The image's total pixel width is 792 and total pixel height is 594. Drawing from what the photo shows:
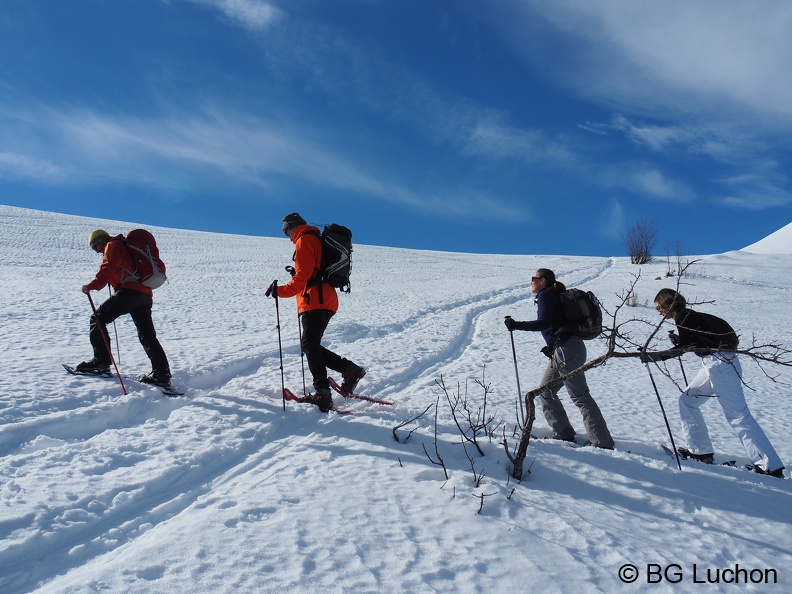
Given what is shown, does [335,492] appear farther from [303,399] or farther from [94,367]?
[94,367]

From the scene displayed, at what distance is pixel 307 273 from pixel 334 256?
0.34 meters

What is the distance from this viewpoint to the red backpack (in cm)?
541

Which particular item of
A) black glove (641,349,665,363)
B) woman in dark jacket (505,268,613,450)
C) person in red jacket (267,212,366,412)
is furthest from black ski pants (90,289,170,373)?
black glove (641,349,665,363)

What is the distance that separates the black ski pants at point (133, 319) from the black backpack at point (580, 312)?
4.51 metres

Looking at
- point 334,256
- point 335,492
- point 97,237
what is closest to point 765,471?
point 335,492

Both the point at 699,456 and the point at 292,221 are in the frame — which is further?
the point at 292,221

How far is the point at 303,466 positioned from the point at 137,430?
5.50 feet

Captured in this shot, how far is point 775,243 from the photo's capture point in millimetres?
100812

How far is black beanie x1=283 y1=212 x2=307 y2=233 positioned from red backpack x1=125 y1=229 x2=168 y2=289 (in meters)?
1.49

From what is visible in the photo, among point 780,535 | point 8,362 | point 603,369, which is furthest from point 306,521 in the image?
point 603,369

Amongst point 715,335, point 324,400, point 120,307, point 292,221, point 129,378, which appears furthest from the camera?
point 129,378

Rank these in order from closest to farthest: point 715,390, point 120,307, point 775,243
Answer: point 715,390 → point 120,307 → point 775,243

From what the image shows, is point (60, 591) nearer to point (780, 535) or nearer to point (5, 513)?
point (5, 513)

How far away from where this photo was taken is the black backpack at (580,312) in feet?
15.5
